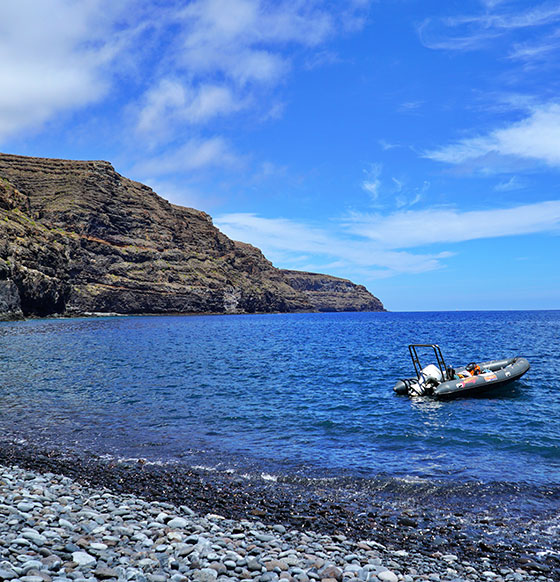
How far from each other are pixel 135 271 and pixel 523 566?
148 meters

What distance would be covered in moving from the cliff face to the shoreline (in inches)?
3692

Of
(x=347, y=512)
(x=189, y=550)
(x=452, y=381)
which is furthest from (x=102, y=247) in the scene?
(x=189, y=550)

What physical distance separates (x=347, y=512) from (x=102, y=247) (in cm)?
14516

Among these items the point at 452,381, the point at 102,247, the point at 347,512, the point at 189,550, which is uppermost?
the point at 102,247

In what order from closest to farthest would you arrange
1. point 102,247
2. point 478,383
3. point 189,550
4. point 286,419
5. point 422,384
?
point 189,550 → point 286,419 → point 422,384 → point 478,383 → point 102,247

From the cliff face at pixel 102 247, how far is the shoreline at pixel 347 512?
308 feet

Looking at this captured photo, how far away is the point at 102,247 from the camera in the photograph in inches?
5536

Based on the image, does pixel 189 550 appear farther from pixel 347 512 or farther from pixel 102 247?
pixel 102 247

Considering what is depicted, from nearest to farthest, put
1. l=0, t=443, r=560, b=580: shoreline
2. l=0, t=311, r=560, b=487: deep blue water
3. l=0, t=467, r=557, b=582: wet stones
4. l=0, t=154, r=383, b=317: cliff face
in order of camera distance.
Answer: l=0, t=467, r=557, b=582: wet stones, l=0, t=443, r=560, b=580: shoreline, l=0, t=311, r=560, b=487: deep blue water, l=0, t=154, r=383, b=317: cliff face

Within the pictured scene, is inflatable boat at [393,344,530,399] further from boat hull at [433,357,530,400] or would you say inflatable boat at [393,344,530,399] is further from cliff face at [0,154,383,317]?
cliff face at [0,154,383,317]

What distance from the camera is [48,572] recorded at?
5.42m

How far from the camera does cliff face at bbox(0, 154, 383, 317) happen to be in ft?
338

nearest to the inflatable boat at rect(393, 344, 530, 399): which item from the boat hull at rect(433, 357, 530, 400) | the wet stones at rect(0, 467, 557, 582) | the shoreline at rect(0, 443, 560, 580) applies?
the boat hull at rect(433, 357, 530, 400)

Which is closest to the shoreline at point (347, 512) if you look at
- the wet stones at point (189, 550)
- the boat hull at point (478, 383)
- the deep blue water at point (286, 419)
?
the wet stones at point (189, 550)
